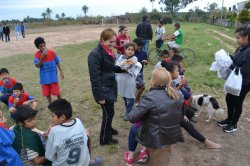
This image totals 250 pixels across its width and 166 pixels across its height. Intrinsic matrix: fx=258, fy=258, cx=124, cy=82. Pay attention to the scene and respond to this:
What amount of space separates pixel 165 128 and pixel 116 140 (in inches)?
68.7

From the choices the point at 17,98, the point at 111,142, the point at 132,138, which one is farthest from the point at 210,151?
the point at 17,98

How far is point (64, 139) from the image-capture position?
2.63m

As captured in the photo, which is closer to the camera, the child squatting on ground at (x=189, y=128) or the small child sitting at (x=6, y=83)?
the child squatting on ground at (x=189, y=128)

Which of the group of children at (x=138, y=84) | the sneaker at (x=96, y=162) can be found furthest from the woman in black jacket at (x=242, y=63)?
the sneaker at (x=96, y=162)

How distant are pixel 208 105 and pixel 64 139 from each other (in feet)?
10.9

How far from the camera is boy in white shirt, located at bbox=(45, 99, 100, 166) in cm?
263

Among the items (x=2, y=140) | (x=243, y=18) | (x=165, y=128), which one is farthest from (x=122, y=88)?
(x=243, y=18)

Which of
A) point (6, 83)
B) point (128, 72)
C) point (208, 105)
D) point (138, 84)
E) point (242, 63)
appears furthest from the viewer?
point (6, 83)

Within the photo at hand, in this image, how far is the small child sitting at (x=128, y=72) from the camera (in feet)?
15.0

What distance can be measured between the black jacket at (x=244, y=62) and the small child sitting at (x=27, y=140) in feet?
10.5

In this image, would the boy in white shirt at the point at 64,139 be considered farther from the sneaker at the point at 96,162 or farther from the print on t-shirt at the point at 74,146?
the sneaker at the point at 96,162

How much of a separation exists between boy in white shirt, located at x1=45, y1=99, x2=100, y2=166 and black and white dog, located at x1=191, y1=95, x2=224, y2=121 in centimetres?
301

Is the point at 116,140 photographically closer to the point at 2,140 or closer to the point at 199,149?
the point at 199,149

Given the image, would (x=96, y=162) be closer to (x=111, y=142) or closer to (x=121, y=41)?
(x=111, y=142)
